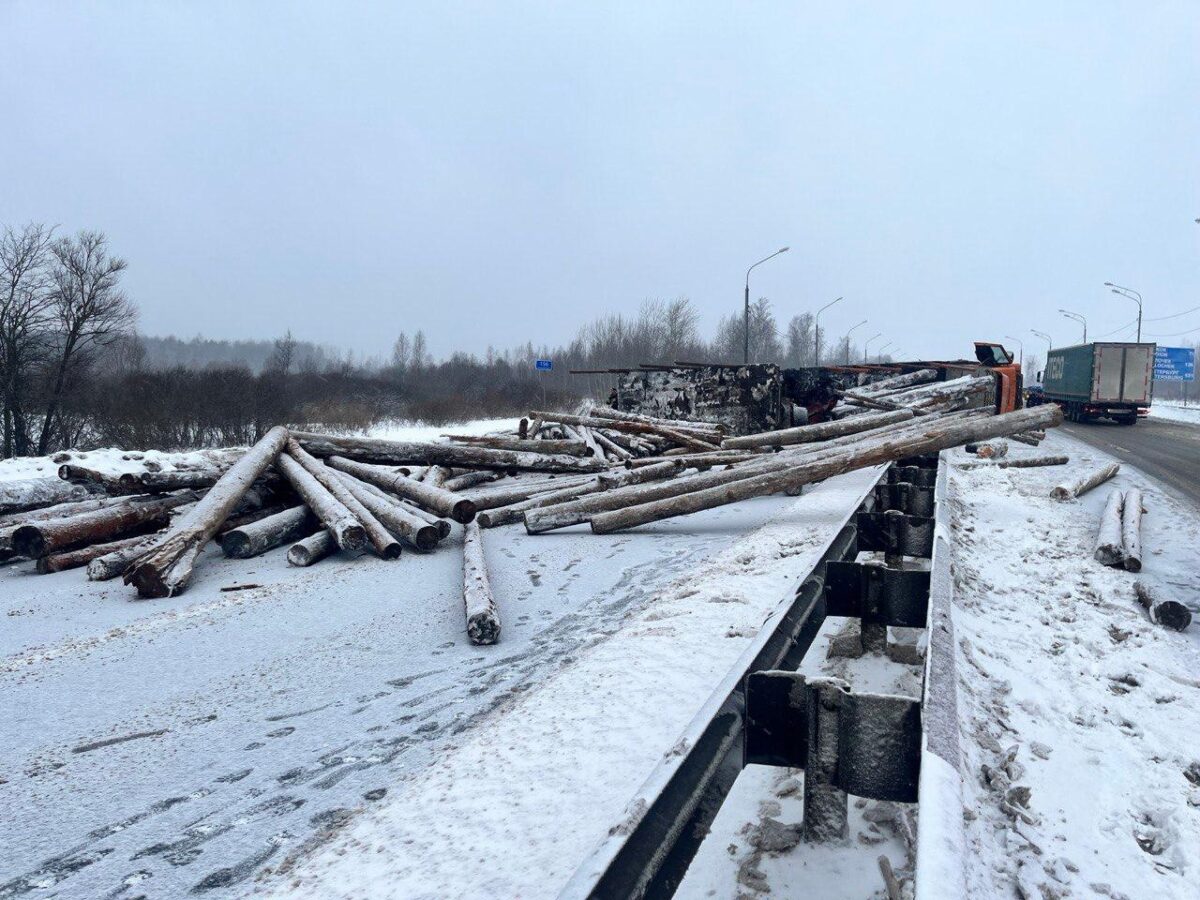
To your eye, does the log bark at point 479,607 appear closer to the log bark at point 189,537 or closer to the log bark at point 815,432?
the log bark at point 189,537

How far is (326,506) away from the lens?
7895 millimetres

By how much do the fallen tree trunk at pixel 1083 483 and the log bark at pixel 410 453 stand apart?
7726 mm

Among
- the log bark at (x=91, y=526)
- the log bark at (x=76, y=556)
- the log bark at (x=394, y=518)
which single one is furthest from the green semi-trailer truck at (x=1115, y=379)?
the log bark at (x=76, y=556)

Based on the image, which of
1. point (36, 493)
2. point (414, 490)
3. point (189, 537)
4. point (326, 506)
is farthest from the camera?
point (414, 490)

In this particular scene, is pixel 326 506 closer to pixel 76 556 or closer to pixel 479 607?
pixel 76 556

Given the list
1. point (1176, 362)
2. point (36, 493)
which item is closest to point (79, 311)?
point (36, 493)

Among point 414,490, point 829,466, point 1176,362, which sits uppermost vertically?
point 1176,362

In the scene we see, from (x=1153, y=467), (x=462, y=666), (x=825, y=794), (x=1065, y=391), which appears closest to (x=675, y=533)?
(x=462, y=666)

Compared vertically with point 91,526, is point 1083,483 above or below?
below

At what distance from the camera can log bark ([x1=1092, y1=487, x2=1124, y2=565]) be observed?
6585 millimetres

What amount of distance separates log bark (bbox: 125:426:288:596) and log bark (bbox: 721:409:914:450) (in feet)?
23.4

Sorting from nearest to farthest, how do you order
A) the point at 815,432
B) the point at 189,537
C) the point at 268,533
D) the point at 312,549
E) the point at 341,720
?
1. the point at 341,720
2. the point at 189,537
3. the point at 312,549
4. the point at 268,533
5. the point at 815,432

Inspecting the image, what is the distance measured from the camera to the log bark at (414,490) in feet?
28.1

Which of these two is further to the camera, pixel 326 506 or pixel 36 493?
pixel 36 493
